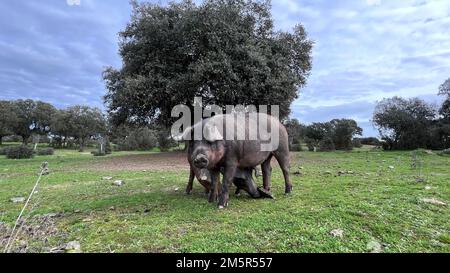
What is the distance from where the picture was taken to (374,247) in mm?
4402

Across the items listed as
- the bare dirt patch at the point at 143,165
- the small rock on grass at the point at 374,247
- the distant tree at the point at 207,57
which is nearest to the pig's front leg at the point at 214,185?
the small rock on grass at the point at 374,247

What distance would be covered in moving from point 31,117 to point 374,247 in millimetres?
71287

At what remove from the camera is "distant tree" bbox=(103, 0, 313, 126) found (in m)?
Result: 18.9

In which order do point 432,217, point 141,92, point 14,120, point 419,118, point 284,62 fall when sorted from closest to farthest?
point 432,217 < point 141,92 < point 284,62 < point 419,118 < point 14,120

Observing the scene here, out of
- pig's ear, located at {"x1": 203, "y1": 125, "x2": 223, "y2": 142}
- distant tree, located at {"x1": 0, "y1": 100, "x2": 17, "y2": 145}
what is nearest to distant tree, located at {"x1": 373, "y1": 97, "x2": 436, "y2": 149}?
pig's ear, located at {"x1": 203, "y1": 125, "x2": 223, "y2": 142}

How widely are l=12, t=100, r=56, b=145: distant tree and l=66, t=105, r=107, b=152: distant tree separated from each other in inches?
533

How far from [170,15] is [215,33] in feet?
16.3

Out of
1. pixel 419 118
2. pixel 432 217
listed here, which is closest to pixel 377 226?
pixel 432 217

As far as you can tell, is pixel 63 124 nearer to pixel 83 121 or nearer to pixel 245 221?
pixel 83 121

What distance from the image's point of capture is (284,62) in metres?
21.3
